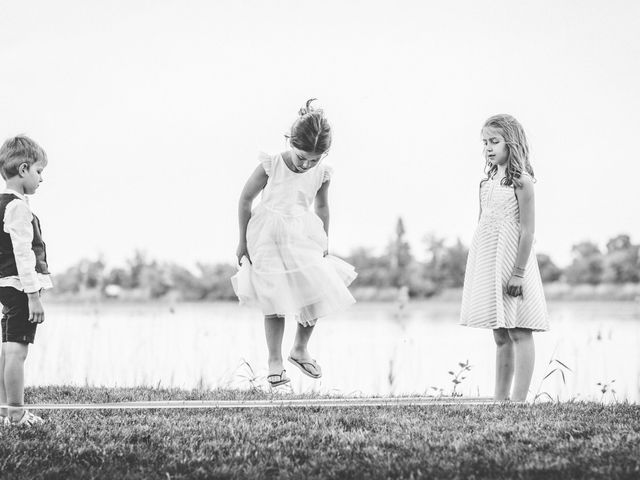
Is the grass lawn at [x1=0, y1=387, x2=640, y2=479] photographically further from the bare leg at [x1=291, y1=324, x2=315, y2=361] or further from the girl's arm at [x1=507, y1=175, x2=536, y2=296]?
the bare leg at [x1=291, y1=324, x2=315, y2=361]

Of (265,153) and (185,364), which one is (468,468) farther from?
(185,364)

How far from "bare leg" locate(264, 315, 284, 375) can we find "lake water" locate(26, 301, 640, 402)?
27.1 inches

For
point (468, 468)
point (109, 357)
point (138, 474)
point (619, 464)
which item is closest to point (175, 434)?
point (138, 474)

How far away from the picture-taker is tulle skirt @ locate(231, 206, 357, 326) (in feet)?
18.4

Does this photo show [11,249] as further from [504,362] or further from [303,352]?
[504,362]

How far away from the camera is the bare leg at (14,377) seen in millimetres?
4258

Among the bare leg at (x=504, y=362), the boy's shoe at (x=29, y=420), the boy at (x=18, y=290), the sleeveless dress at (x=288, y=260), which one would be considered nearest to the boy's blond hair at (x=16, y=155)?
the boy at (x=18, y=290)

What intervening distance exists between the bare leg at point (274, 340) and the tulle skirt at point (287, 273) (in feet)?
0.30

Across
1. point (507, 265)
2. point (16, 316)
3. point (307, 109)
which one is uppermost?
point (307, 109)

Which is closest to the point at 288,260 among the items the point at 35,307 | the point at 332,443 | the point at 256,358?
the point at 35,307

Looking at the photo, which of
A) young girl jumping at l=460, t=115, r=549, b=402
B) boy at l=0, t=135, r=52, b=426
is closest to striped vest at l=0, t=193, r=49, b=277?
boy at l=0, t=135, r=52, b=426

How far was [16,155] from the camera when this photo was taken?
176 inches

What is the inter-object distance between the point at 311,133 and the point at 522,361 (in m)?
2.11

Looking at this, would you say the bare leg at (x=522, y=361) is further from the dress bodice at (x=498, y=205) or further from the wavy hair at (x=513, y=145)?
the wavy hair at (x=513, y=145)
